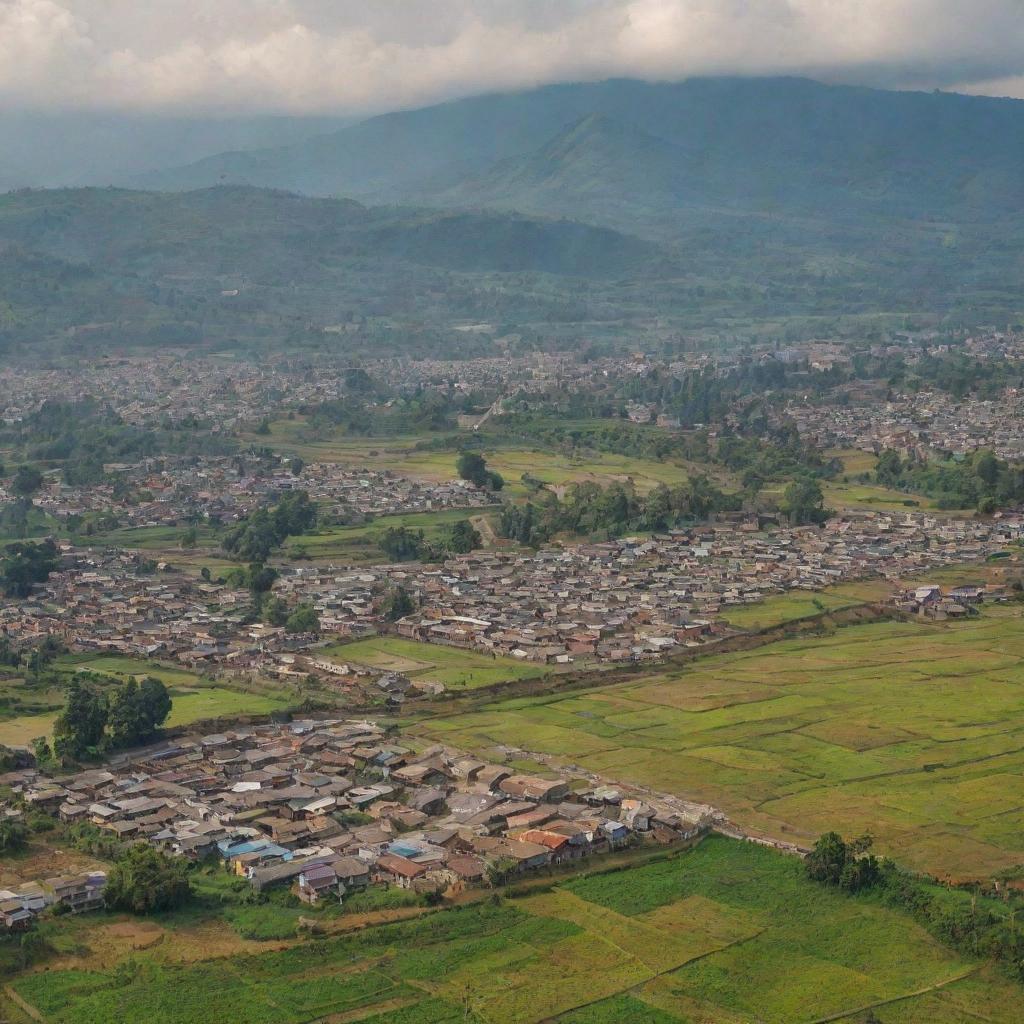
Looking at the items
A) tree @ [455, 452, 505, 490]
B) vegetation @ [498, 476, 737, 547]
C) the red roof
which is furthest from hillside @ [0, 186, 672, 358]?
the red roof

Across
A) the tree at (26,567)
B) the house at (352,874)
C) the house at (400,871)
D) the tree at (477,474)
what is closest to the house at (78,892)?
the house at (352,874)

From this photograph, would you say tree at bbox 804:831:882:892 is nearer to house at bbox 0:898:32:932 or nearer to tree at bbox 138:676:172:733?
house at bbox 0:898:32:932

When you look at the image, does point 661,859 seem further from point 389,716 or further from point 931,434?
point 931,434

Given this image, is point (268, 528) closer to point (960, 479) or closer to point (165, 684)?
point (165, 684)

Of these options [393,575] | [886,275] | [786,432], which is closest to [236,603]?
[393,575]

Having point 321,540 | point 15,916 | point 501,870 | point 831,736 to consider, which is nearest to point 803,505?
point 321,540
